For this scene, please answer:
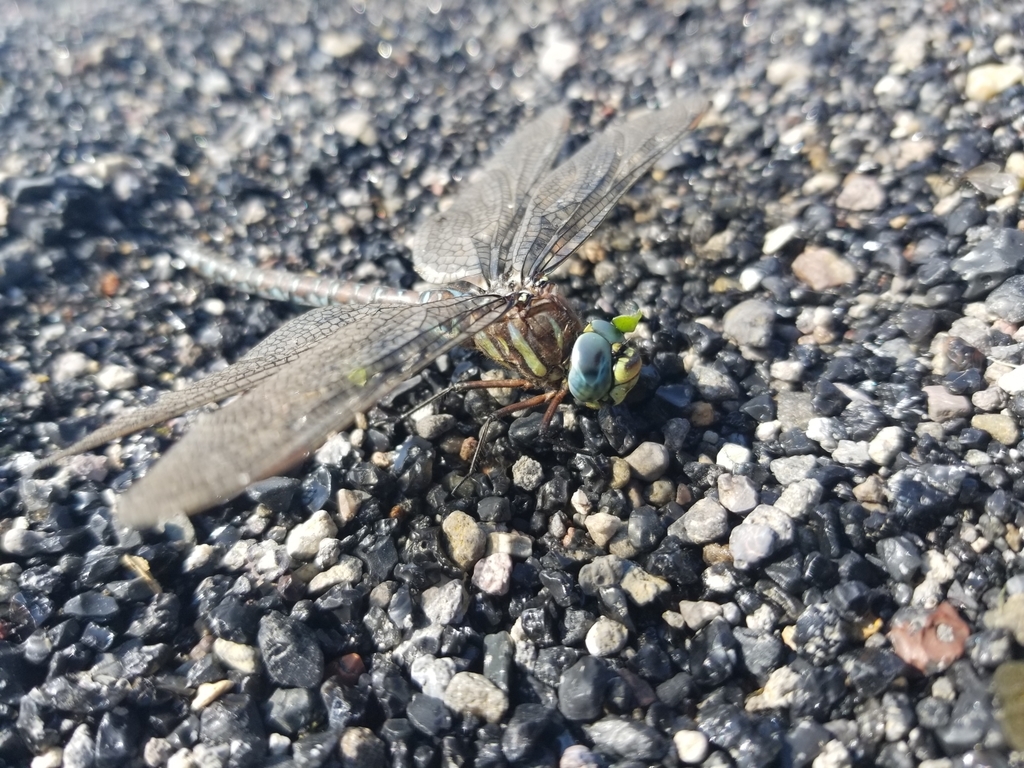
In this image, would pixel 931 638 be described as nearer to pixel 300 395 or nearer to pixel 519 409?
pixel 519 409

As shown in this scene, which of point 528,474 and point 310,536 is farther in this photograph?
point 528,474

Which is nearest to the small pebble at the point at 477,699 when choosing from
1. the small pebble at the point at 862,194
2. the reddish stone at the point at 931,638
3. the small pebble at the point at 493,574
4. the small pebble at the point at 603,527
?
the small pebble at the point at 493,574

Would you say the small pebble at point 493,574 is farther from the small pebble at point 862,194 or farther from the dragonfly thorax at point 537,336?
the small pebble at point 862,194

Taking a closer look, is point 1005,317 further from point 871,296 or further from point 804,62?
point 804,62

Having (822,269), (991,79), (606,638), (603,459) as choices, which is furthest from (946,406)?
(991,79)

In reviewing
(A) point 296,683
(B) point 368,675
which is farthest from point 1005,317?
(A) point 296,683

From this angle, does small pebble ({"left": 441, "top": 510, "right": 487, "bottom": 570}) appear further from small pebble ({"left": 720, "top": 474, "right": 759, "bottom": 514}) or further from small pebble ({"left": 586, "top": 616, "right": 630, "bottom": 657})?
small pebble ({"left": 720, "top": 474, "right": 759, "bottom": 514})

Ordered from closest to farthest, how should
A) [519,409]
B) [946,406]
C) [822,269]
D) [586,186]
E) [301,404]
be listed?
1. [301,404]
2. [946,406]
3. [519,409]
4. [822,269]
5. [586,186]
